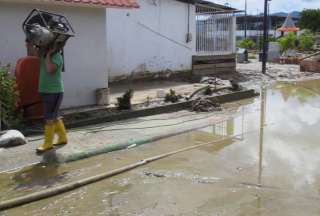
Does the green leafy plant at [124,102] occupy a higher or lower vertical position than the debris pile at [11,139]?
higher

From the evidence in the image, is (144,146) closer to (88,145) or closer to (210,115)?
(88,145)

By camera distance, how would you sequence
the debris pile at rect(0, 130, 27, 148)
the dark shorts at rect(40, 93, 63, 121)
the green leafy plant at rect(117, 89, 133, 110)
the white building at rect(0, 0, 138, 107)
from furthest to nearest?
the green leafy plant at rect(117, 89, 133, 110) < the white building at rect(0, 0, 138, 107) < the debris pile at rect(0, 130, 27, 148) < the dark shorts at rect(40, 93, 63, 121)

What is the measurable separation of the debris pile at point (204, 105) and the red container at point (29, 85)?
14.5ft

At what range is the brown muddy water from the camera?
550 centimetres

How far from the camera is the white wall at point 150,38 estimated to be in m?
16.7

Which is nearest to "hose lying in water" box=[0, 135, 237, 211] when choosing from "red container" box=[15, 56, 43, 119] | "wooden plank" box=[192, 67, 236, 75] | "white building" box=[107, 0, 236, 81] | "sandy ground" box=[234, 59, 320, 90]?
"red container" box=[15, 56, 43, 119]

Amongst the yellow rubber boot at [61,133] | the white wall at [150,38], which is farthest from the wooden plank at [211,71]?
the yellow rubber boot at [61,133]

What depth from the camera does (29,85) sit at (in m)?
9.42

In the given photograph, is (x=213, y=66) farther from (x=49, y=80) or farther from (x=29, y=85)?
(x=49, y=80)

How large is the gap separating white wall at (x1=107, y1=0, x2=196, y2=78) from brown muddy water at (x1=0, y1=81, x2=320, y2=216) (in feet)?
25.5

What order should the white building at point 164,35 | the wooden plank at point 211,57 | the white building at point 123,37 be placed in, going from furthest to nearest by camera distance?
the wooden plank at point 211,57 < the white building at point 164,35 < the white building at point 123,37

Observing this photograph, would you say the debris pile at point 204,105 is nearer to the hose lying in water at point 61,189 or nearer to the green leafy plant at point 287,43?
the hose lying in water at point 61,189

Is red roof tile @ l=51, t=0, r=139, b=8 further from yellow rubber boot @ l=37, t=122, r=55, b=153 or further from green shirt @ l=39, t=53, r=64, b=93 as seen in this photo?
yellow rubber boot @ l=37, t=122, r=55, b=153

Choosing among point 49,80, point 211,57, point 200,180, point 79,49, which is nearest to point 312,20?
point 211,57
